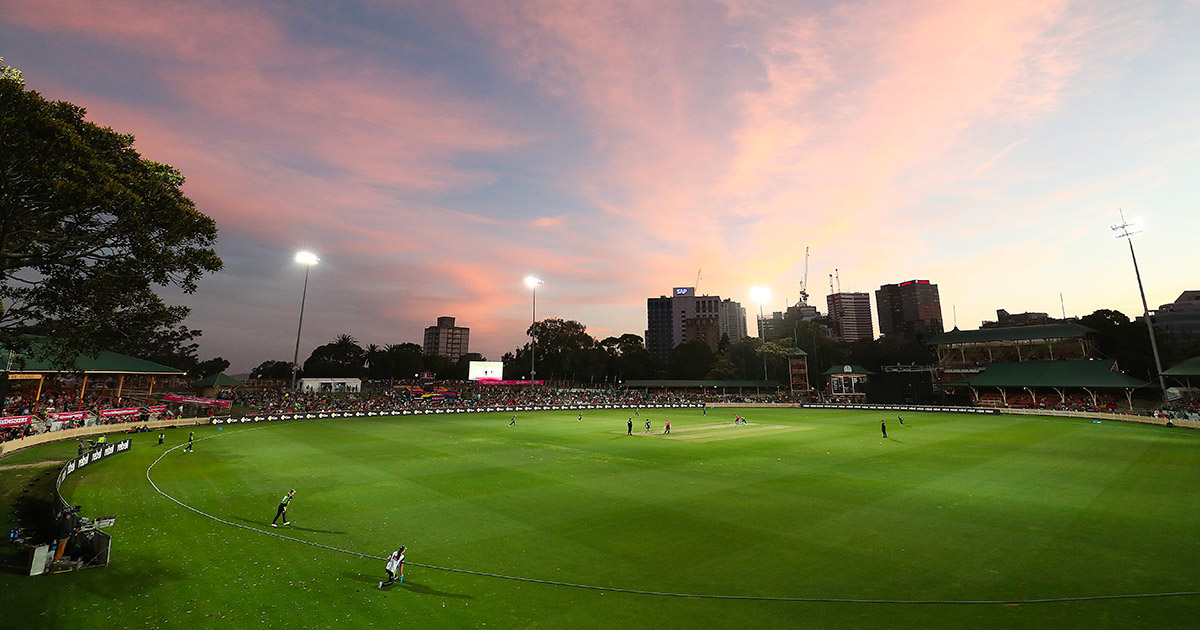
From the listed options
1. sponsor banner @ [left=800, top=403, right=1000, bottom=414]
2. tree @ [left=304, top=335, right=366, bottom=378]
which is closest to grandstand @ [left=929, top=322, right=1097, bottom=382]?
sponsor banner @ [left=800, top=403, right=1000, bottom=414]

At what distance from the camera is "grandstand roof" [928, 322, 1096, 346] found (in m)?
73.9

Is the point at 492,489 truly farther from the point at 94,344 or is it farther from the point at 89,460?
the point at 89,460

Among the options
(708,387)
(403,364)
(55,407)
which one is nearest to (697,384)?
(708,387)

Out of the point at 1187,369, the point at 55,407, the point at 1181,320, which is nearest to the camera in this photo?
the point at 55,407

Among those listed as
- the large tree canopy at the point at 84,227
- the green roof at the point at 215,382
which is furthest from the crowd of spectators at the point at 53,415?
the large tree canopy at the point at 84,227

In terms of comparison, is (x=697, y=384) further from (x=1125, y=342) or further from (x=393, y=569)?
(x=393, y=569)

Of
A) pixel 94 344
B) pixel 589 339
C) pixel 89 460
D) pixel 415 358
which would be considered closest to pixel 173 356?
pixel 415 358

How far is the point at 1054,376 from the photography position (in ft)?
219

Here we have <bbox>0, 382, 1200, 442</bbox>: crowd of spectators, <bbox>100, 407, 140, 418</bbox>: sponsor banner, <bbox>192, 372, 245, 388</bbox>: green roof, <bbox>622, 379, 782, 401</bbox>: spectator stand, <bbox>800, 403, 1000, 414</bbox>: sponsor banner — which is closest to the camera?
<bbox>0, 382, 1200, 442</bbox>: crowd of spectators

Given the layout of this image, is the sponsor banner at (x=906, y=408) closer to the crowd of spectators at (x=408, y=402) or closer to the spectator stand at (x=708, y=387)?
the crowd of spectators at (x=408, y=402)

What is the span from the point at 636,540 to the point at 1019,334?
97213 millimetres

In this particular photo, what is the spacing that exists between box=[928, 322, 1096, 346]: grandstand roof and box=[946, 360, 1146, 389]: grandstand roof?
697cm

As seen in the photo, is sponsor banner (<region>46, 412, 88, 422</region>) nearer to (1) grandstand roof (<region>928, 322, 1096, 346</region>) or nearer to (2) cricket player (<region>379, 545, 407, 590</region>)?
(2) cricket player (<region>379, 545, 407, 590</region>)

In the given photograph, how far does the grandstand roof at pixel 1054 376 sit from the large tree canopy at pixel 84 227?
9340 centimetres
